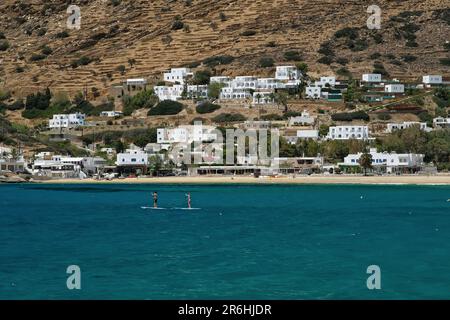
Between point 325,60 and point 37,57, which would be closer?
point 325,60

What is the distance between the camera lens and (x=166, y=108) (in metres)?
113

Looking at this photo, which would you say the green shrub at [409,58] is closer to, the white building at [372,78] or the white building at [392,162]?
the white building at [372,78]

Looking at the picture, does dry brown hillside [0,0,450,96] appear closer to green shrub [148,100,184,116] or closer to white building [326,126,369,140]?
green shrub [148,100,184,116]

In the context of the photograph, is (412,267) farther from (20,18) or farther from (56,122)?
(20,18)

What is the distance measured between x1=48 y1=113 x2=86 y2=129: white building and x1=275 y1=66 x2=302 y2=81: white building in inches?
930

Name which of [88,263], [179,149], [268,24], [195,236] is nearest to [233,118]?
[179,149]

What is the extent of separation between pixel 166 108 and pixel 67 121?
Result: 1178cm

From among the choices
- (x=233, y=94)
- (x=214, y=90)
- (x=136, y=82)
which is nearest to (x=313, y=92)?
(x=233, y=94)

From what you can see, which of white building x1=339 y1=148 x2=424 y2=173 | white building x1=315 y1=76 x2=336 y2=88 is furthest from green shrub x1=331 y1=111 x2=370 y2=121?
white building x1=339 y1=148 x2=424 y2=173

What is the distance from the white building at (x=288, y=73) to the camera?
116812 mm

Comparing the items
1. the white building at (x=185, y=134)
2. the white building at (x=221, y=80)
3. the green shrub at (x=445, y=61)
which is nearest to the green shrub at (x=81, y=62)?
the white building at (x=221, y=80)

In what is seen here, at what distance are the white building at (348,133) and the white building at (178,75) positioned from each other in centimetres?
2937

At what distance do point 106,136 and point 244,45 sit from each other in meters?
32.2

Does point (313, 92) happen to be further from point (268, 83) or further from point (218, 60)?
point (218, 60)
